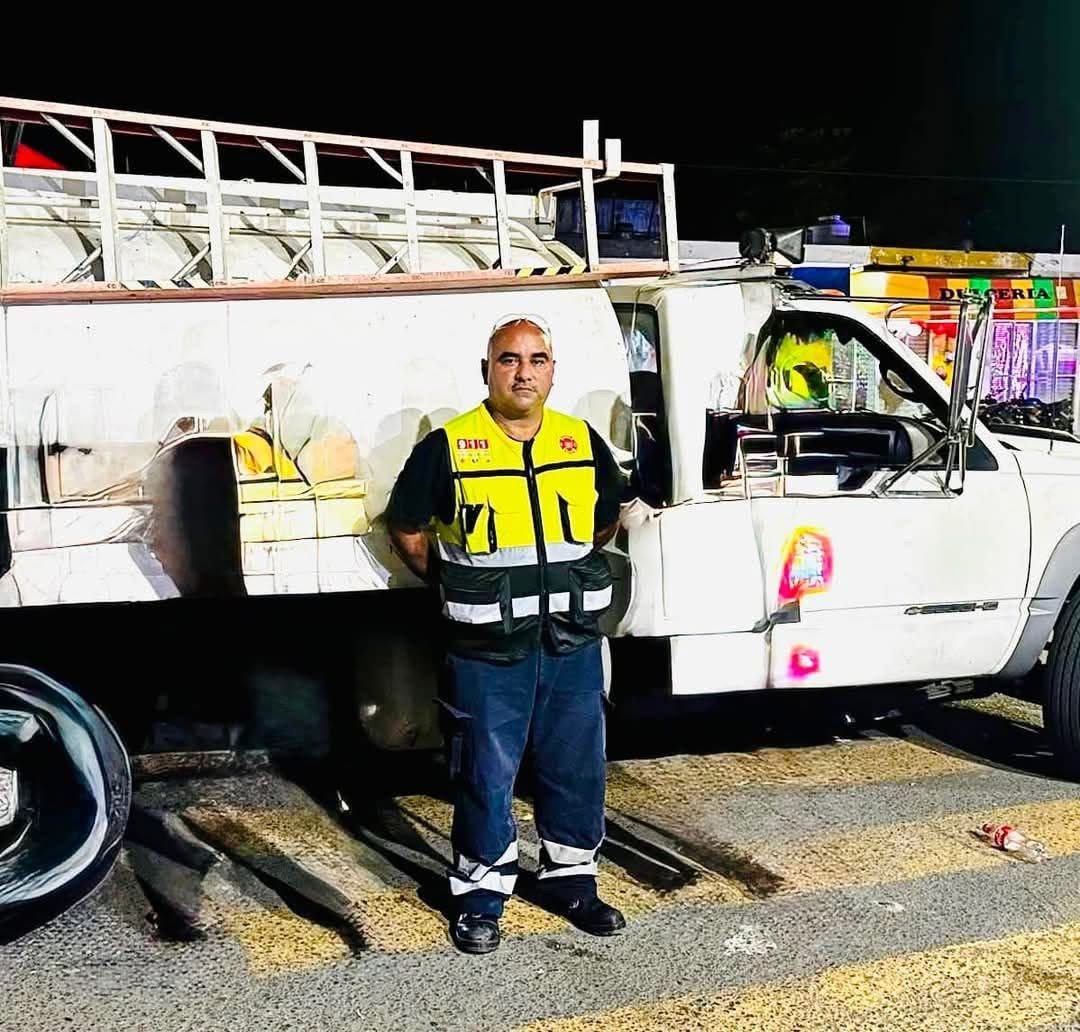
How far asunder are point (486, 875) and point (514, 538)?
1.06m

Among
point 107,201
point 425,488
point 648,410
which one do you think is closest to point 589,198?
point 648,410

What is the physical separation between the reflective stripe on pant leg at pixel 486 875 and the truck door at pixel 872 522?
1.31 metres

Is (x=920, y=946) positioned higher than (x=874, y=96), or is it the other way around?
(x=874, y=96)

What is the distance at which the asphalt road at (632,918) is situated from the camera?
355 centimetres

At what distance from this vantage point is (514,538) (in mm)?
3818

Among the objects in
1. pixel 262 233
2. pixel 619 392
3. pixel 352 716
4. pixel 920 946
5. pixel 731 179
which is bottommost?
pixel 920 946

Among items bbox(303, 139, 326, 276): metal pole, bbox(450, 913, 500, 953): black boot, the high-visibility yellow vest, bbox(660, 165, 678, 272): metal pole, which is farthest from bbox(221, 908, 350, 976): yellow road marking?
bbox(660, 165, 678, 272): metal pole

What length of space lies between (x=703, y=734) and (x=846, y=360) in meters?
2.00

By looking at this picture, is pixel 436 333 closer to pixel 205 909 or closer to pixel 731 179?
pixel 205 909

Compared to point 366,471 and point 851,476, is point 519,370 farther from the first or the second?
point 851,476

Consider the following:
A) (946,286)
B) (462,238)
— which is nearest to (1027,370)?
(946,286)

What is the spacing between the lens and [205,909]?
4164 mm

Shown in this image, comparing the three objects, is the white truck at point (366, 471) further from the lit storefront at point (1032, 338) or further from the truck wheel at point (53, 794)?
the lit storefront at point (1032, 338)

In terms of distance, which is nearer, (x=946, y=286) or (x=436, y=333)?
(x=436, y=333)
